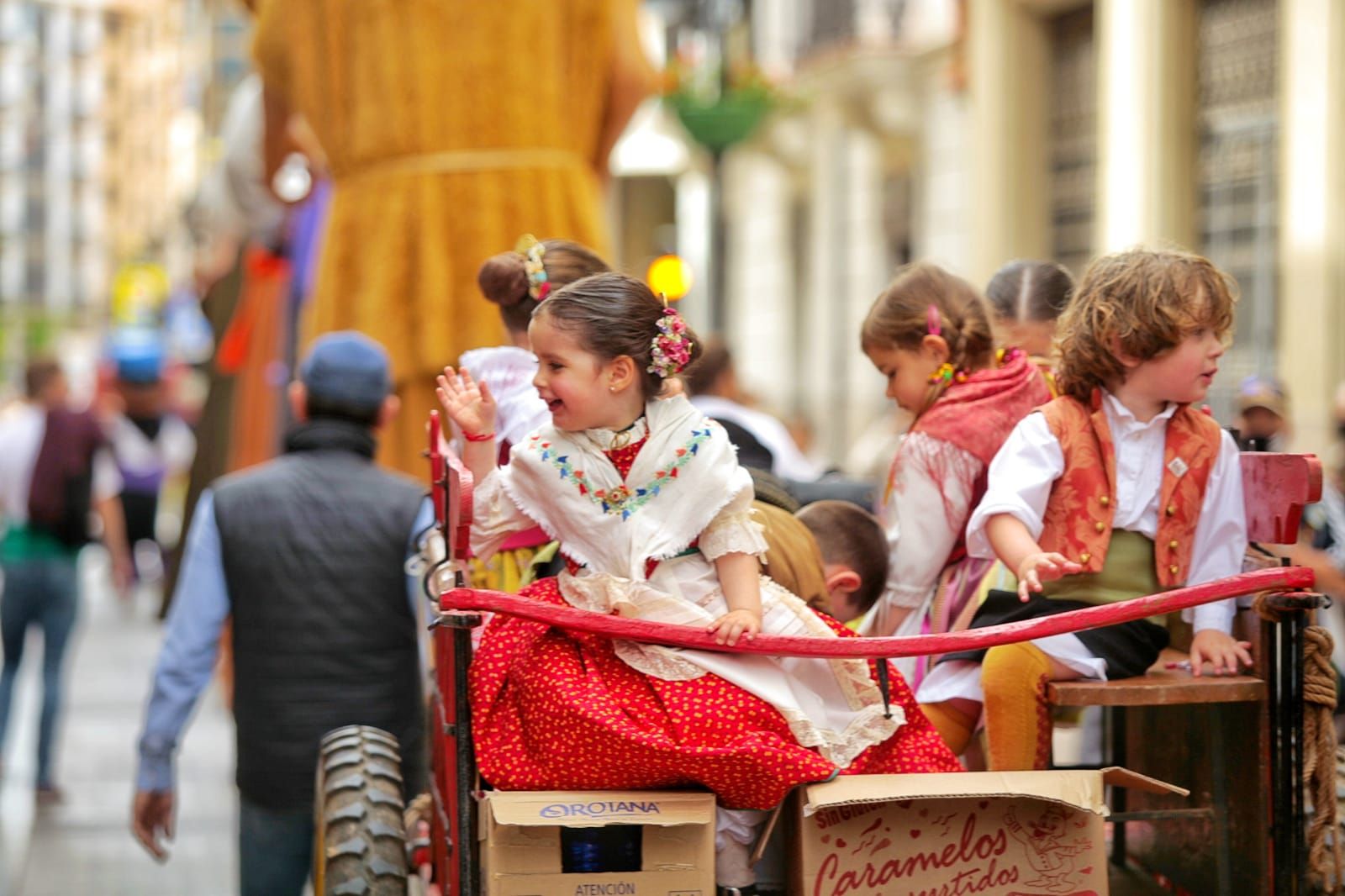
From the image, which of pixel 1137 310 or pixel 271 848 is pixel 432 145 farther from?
pixel 1137 310

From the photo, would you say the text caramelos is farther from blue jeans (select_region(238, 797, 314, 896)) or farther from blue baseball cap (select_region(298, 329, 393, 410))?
blue baseball cap (select_region(298, 329, 393, 410))

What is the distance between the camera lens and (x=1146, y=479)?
3654mm

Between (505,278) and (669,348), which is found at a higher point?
(505,278)

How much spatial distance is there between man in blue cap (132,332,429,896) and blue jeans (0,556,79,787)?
13.6 feet

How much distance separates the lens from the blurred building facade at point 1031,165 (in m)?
13.6

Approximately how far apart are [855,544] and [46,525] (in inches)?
228

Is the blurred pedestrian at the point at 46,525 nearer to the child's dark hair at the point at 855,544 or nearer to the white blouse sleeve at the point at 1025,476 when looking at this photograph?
the child's dark hair at the point at 855,544

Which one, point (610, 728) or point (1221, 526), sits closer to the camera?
point (610, 728)

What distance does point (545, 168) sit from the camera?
6.06 meters

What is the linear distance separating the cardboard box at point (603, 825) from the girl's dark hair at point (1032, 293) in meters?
1.82

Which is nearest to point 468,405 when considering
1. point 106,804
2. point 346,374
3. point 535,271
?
point 535,271

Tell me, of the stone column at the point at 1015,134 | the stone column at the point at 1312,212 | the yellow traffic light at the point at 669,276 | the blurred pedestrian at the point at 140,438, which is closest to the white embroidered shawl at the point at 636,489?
the yellow traffic light at the point at 669,276

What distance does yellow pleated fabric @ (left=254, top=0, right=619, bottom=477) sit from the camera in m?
5.94

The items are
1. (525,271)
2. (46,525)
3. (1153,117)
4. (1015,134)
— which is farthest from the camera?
(1015,134)
